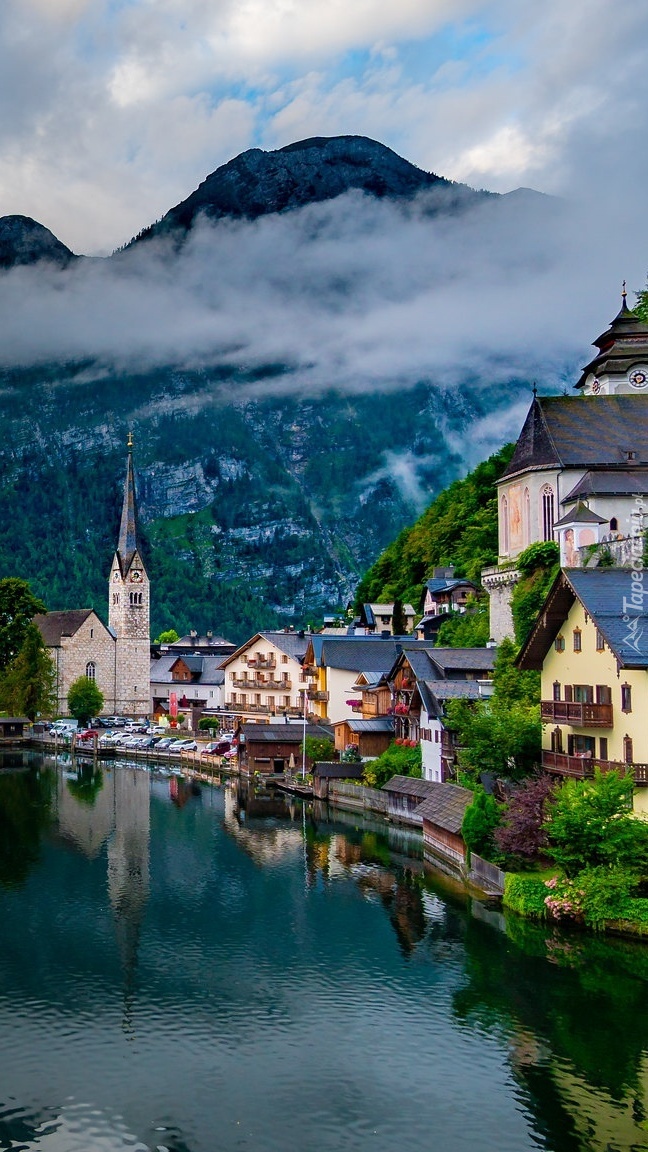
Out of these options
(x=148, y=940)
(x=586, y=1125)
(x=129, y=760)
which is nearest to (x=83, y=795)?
(x=129, y=760)

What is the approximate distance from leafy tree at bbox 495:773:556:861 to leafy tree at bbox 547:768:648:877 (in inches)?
103

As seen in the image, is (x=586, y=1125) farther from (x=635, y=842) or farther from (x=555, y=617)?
(x=555, y=617)

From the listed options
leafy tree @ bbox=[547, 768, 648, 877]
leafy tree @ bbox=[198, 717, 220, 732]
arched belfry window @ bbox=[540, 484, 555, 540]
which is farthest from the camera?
leafy tree @ bbox=[198, 717, 220, 732]

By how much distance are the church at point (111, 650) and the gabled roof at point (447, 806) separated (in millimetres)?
84487

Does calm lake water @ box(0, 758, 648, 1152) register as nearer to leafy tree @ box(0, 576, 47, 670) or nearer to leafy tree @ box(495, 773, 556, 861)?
leafy tree @ box(495, 773, 556, 861)

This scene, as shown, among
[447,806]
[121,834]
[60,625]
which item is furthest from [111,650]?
[447,806]

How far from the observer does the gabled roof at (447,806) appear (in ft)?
143

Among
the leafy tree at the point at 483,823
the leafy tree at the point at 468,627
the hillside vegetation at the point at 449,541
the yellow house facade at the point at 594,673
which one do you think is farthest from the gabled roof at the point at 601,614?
the hillside vegetation at the point at 449,541

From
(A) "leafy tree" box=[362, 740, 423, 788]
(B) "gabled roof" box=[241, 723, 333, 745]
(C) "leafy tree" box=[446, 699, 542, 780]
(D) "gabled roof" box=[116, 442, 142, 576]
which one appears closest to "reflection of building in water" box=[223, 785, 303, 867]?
(B) "gabled roof" box=[241, 723, 333, 745]

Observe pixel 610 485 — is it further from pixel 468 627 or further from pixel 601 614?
pixel 601 614

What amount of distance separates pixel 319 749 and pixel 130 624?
6782 centimetres

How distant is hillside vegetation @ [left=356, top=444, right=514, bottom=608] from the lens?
91.2 meters

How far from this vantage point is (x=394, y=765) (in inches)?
2377

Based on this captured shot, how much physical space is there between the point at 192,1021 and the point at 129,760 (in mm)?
69518
